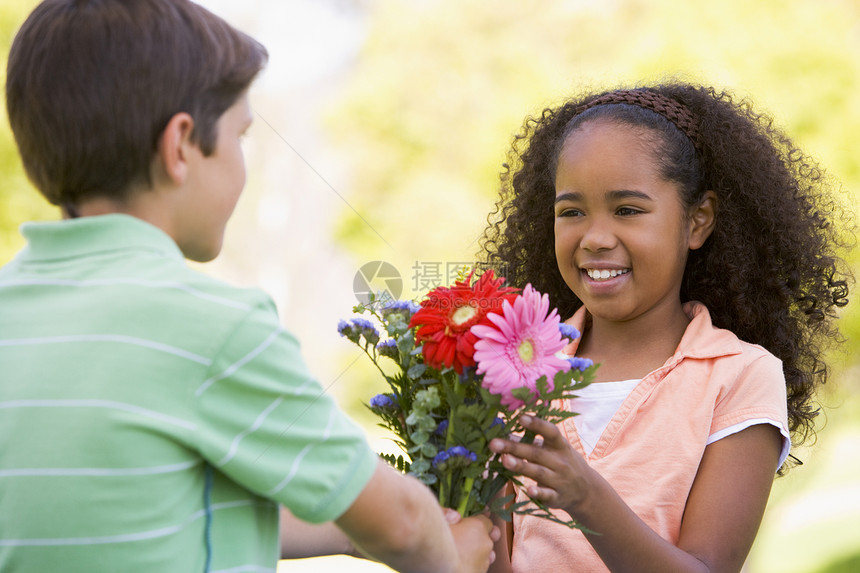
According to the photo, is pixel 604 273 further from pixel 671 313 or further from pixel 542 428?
pixel 542 428

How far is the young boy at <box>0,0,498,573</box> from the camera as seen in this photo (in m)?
1.11

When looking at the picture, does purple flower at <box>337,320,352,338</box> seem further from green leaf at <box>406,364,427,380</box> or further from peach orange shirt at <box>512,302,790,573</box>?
peach orange shirt at <box>512,302,790,573</box>

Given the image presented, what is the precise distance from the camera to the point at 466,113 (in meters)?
7.84

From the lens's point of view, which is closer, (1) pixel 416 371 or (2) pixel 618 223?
(1) pixel 416 371

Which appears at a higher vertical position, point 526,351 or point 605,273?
point 605,273

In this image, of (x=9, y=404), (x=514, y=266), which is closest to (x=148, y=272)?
(x=9, y=404)

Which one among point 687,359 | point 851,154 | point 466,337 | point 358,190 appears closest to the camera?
point 466,337

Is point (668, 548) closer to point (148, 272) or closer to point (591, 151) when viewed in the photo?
point (591, 151)

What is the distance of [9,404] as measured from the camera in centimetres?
114

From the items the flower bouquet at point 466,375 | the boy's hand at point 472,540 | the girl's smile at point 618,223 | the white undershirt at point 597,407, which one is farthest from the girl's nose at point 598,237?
the boy's hand at point 472,540

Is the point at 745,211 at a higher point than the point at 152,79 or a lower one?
higher

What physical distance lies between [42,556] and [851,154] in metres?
5.71

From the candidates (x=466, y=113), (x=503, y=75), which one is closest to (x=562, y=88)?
(x=466, y=113)

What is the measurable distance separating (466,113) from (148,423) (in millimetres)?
6993
